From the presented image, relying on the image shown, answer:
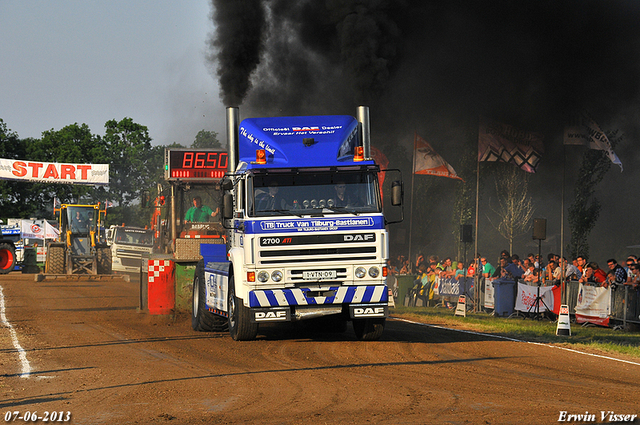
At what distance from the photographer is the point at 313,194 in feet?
38.1

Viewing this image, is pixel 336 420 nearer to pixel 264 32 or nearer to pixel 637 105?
pixel 264 32

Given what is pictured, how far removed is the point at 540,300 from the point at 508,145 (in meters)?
7.64

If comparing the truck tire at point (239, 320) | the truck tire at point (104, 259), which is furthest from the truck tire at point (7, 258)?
the truck tire at point (239, 320)

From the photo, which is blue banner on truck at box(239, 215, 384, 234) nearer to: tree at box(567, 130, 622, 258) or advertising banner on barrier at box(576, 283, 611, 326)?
advertising banner on barrier at box(576, 283, 611, 326)

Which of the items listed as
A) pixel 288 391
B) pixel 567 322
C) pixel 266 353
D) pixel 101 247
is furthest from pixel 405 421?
pixel 101 247

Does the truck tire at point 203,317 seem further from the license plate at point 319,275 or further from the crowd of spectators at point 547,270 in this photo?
the crowd of spectators at point 547,270

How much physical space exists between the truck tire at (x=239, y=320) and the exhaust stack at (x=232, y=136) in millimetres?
2024

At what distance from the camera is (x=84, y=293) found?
25688 mm

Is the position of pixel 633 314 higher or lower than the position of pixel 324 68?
lower

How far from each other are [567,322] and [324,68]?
1557cm

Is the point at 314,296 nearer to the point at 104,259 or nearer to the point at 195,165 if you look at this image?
the point at 195,165

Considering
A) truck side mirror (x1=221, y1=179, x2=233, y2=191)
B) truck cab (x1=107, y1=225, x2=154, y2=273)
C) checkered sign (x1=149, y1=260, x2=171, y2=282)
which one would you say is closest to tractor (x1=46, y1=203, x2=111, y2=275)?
truck cab (x1=107, y1=225, x2=154, y2=273)

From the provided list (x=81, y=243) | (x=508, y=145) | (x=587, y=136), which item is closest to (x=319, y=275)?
(x=587, y=136)

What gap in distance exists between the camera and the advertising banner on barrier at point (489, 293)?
20.1m
